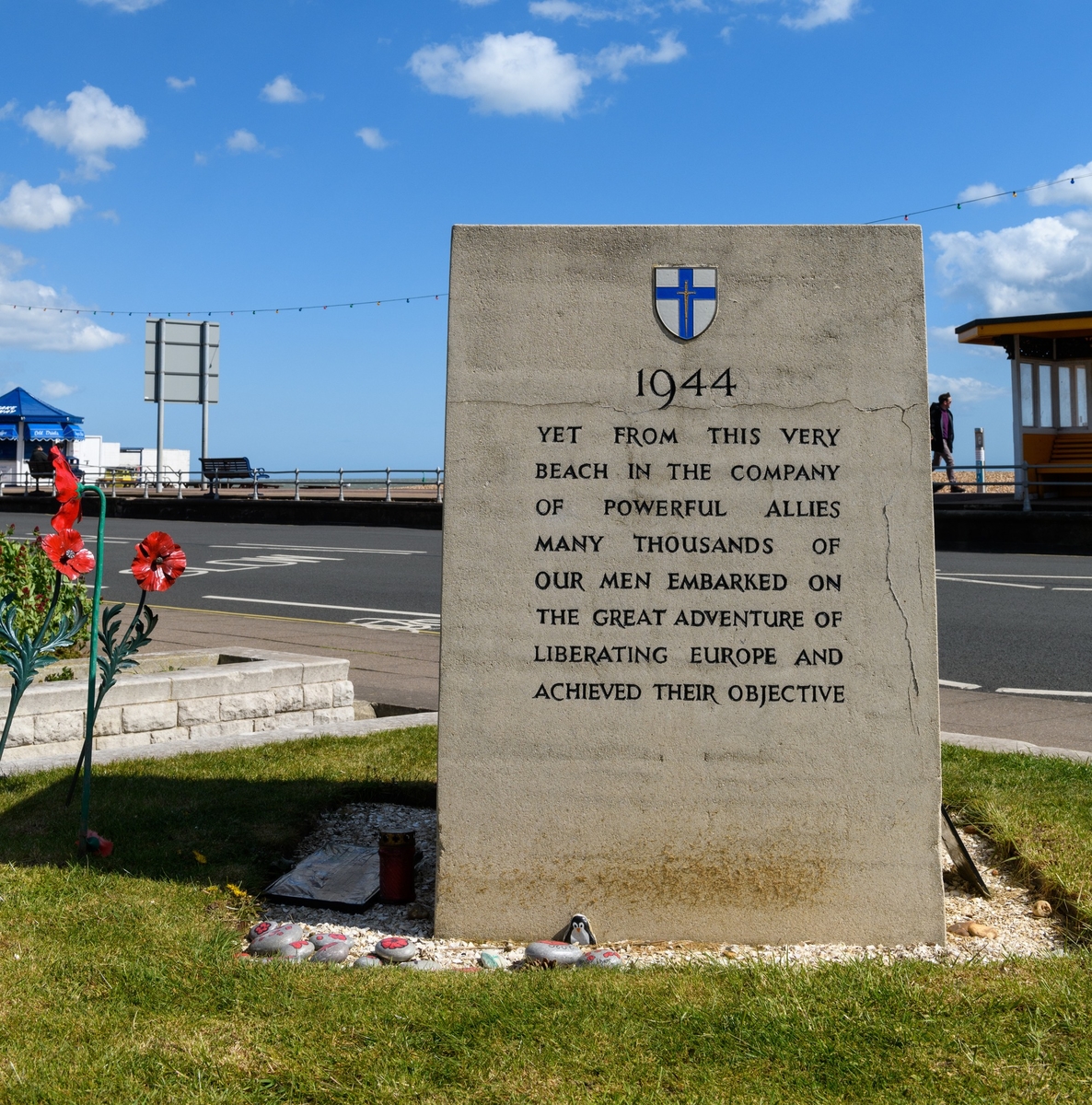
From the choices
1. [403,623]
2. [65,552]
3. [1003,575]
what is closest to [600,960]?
[65,552]

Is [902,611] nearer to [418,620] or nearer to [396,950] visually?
[396,950]

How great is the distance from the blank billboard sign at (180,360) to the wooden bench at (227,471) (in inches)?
97.4

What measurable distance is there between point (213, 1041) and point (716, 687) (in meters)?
→ 1.90

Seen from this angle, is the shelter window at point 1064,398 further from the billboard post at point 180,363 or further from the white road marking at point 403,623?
the billboard post at point 180,363

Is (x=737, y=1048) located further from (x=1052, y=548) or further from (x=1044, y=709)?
(x=1052, y=548)

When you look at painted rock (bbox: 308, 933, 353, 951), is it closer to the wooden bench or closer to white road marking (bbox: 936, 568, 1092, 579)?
white road marking (bbox: 936, 568, 1092, 579)

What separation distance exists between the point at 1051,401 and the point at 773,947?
22369 mm

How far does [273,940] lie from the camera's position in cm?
389

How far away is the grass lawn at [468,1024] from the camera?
9.41 feet

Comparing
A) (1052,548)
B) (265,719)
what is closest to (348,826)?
(265,719)

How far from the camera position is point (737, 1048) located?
3.05 meters

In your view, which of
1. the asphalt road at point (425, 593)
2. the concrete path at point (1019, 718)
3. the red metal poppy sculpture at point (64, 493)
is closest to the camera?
the red metal poppy sculpture at point (64, 493)

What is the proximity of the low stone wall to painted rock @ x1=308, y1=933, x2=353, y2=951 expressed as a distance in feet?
8.90

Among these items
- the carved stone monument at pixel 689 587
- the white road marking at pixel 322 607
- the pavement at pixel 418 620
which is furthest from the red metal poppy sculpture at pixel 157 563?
the white road marking at pixel 322 607
